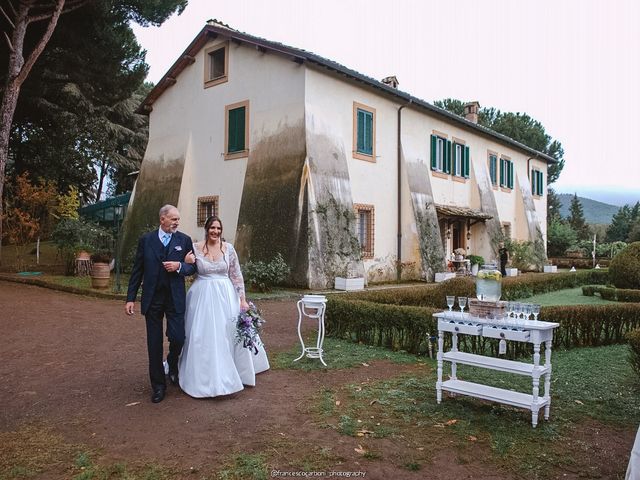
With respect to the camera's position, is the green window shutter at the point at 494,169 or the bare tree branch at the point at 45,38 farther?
the green window shutter at the point at 494,169

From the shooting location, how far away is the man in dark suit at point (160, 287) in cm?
473

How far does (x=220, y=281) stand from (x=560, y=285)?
48.3 feet

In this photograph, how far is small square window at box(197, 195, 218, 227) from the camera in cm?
1656

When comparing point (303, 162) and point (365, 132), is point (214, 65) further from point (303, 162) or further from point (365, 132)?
point (303, 162)

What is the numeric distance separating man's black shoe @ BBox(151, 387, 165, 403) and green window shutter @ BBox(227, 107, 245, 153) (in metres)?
11.7

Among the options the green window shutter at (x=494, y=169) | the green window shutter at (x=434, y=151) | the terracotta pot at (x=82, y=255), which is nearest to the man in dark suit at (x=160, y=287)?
the terracotta pot at (x=82, y=255)

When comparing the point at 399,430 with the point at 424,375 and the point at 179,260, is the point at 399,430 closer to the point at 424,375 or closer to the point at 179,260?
the point at 424,375

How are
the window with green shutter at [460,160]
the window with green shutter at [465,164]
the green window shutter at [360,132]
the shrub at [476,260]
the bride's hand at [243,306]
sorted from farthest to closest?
the window with green shutter at [465,164] < the window with green shutter at [460,160] < the shrub at [476,260] < the green window shutter at [360,132] < the bride's hand at [243,306]

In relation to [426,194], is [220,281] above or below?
below

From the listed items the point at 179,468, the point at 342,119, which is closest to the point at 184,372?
the point at 179,468

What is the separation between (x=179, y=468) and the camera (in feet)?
11.0

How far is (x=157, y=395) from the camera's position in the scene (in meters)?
4.71

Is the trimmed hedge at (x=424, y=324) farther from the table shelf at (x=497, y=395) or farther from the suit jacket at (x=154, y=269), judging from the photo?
the suit jacket at (x=154, y=269)

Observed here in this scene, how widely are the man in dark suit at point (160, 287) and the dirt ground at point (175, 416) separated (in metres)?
0.44
